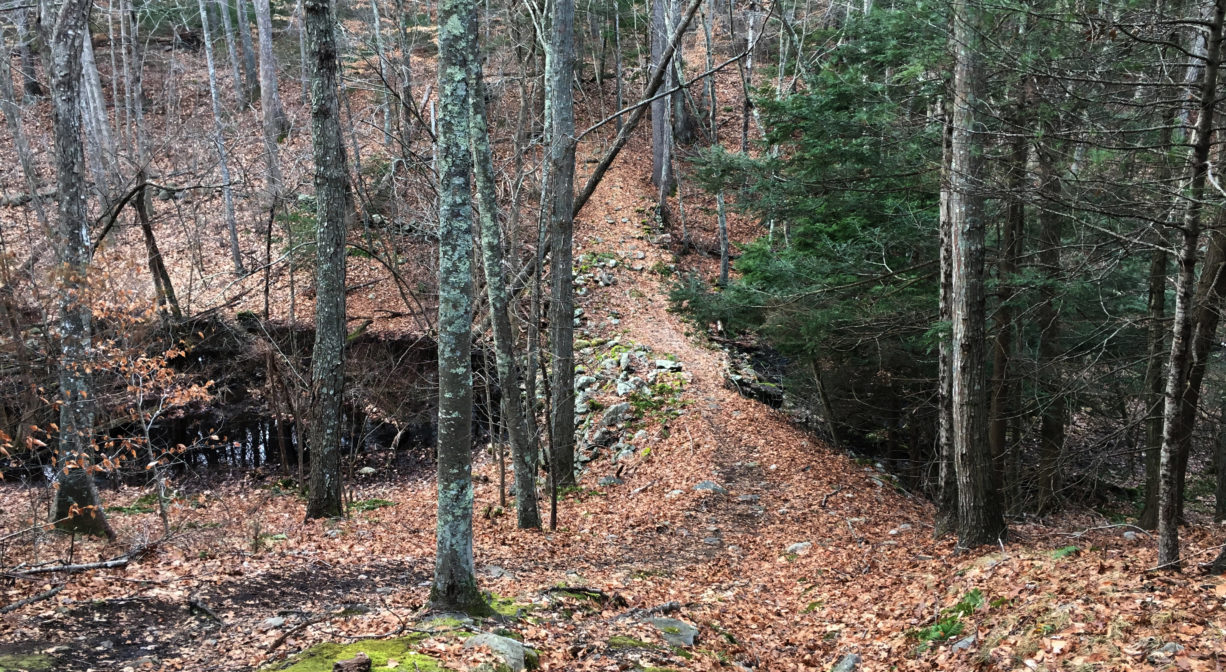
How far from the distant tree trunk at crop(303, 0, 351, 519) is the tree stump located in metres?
5.19

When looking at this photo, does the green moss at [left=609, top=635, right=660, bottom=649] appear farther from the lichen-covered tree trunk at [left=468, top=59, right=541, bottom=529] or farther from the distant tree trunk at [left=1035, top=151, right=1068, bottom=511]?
the distant tree trunk at [left=1035, top=151, right=1068, bottom=511]

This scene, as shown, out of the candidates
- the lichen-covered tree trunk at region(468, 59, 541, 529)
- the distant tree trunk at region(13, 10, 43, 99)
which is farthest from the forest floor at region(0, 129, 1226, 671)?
the distant tree trunk at region(13, 10, 43, 99)

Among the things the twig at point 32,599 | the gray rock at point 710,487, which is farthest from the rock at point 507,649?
the gray rock at point 710,487

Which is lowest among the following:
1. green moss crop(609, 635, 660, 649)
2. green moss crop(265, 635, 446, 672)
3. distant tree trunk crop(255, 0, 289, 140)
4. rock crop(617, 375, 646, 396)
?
rock crop(617, 375, 646, 396)

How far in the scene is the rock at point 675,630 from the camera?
5652mm

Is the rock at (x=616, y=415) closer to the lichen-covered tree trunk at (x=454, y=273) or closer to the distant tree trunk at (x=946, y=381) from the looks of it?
the distant tree trunk at (x=946, y=381)

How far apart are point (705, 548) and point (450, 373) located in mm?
5505

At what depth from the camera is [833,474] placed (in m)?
12.0

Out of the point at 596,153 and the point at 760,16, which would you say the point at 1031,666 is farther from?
the point at 760,16

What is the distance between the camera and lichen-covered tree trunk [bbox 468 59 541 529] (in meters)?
7.59

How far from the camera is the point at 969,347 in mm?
7328

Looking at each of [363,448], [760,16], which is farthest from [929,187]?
[760,16]

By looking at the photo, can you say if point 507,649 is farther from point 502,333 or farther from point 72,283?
point 72,283

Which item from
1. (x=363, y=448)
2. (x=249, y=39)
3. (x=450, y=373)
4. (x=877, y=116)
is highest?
(x=249, y=39)
